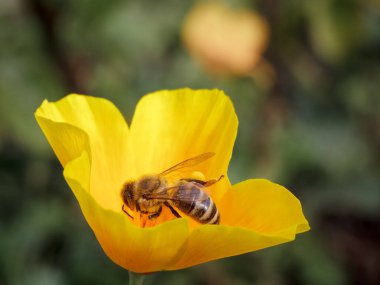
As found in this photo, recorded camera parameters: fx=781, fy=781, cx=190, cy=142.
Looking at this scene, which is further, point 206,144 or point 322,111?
point 322,111

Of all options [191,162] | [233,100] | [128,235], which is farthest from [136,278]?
[233,100]

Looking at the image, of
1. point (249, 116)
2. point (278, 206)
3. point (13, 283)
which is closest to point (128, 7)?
point (249, 116)

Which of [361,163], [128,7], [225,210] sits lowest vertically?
[361,163]

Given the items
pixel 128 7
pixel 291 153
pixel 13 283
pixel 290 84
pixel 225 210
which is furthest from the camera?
pixel 290 84

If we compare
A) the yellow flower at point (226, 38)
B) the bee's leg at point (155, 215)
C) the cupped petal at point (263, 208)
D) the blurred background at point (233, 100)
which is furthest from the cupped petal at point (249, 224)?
the yellow flower at point (226, 38)

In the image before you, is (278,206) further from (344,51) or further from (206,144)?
(344,51)

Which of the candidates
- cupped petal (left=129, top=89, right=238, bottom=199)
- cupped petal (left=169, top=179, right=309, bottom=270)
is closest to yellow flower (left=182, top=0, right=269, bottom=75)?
cupped petal (left=129, top=89, right=238, bottom=199)

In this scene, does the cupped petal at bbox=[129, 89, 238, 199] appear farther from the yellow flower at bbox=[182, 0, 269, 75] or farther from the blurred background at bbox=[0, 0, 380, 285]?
the yellow flower at bbox=[182, 0, 269, 75]

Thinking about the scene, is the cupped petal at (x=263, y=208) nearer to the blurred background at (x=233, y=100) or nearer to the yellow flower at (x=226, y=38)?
the blurred background at (x=233, y=100)

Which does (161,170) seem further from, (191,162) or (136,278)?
(136,278)
